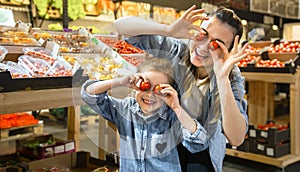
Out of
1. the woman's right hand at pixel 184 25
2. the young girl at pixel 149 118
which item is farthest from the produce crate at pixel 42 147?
→ the woman's right hand at pixel 184 25

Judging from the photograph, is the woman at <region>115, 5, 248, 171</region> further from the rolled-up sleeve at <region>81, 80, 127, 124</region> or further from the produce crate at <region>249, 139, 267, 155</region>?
the produce crate at <region>249, 139, 267, 155</region>

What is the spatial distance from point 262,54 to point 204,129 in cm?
330

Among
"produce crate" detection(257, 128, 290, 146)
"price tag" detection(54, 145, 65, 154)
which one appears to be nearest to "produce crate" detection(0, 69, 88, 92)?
"price tag" detection(54, 145, 65, 154)

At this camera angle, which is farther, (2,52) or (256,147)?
(256,147)

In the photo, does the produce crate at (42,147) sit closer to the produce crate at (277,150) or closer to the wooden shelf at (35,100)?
the wooden shelf at (35,100)

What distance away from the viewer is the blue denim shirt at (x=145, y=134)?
3.47ft

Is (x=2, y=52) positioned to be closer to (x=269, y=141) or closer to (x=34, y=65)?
(x=34, y=65)

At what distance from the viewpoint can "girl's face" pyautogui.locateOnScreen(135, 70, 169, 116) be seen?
0.99 m

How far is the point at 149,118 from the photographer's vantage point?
1079 millimetres

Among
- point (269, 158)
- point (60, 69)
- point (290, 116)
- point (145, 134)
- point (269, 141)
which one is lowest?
point (269, 158)

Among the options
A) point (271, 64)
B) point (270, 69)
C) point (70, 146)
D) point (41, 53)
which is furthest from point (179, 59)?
point (271, 64)

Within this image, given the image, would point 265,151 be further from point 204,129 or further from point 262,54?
point 204,129

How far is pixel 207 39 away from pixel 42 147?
5.36 ft

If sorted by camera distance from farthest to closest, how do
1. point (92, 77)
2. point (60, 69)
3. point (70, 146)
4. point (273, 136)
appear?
point (273, 136)
point (70, 146)
point (60, 69)
point (92, 77)
